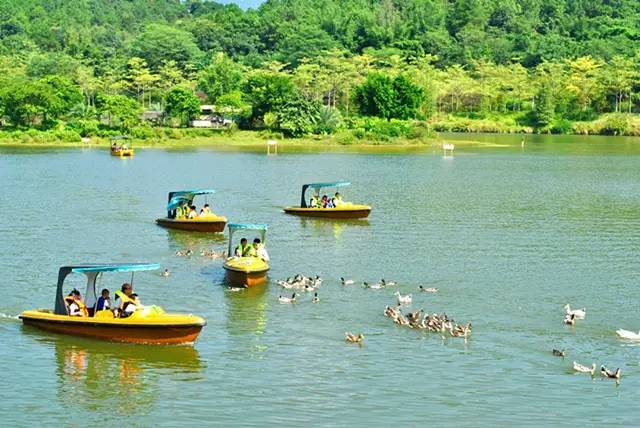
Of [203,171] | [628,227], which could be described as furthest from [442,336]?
[203,171]

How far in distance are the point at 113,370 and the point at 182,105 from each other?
10071cm

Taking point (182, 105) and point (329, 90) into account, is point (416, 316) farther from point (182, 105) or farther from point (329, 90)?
point (329, 90)

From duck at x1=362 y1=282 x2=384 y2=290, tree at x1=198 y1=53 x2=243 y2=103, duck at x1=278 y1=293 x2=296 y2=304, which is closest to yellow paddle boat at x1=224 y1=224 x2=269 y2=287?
duck at x1=278 y1=293 x2=296 y2=304

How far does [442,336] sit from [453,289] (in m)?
6.79

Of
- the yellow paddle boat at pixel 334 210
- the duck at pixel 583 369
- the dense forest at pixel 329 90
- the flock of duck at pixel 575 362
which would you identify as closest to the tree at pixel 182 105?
the dense forest at pixel 329 90

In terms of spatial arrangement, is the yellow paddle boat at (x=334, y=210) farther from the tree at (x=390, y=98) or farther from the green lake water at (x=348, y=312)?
the tree at (x=390, y=98)

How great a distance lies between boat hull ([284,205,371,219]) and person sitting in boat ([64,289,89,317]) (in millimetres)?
26504

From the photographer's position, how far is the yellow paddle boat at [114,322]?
1134 inches

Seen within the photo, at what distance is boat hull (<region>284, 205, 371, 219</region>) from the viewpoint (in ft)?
182

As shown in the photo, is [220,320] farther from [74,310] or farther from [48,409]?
[48,409]

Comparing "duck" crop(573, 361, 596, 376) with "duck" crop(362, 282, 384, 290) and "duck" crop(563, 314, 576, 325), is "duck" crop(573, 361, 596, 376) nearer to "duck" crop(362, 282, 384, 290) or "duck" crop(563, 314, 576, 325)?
"duck" crop(563, 314, 576, 325)

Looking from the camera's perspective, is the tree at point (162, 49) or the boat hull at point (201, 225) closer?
the boat hull at point (201, 225)

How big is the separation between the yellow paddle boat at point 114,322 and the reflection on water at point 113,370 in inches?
9.0

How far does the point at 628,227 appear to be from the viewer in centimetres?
5362
